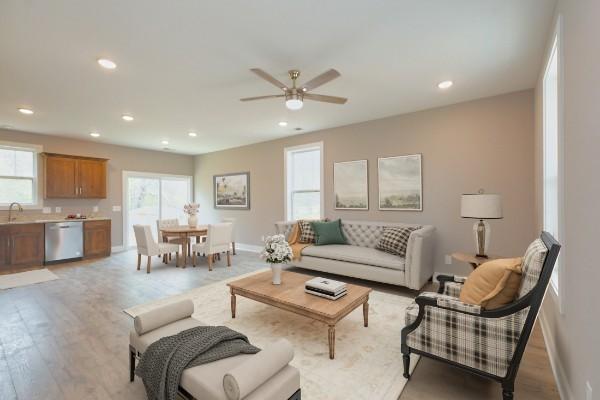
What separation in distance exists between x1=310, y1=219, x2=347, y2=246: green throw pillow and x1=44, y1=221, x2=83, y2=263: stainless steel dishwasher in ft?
16.3

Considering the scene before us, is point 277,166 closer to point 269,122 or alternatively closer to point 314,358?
point 269,122

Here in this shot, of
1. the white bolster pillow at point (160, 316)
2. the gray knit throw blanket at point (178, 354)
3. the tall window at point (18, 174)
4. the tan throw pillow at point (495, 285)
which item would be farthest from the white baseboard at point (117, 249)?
the tan throw pillow at point (495, 285)

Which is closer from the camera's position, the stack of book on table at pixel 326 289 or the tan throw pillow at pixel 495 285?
the tan throw pillow at pixel 495 285

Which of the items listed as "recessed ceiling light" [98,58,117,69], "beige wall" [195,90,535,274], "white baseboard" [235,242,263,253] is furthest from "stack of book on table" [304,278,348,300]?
"white baseboard" [235,242,263,253]

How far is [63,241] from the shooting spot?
5.45 meters

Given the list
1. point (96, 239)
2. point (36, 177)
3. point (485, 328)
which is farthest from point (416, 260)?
point (36, 177)

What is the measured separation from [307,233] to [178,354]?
11.3 feet

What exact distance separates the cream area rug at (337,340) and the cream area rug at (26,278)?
244 cm

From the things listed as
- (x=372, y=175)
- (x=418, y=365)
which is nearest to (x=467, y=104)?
(x=372, y=175)

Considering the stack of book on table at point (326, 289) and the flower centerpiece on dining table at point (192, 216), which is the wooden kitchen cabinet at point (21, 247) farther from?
the stack of book on table at point (326, 289)

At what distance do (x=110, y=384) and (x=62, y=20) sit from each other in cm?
276

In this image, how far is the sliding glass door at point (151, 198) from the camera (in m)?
6.94

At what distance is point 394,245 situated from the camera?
3.87 metres

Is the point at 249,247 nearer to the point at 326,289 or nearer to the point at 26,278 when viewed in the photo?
the point at 26,278
